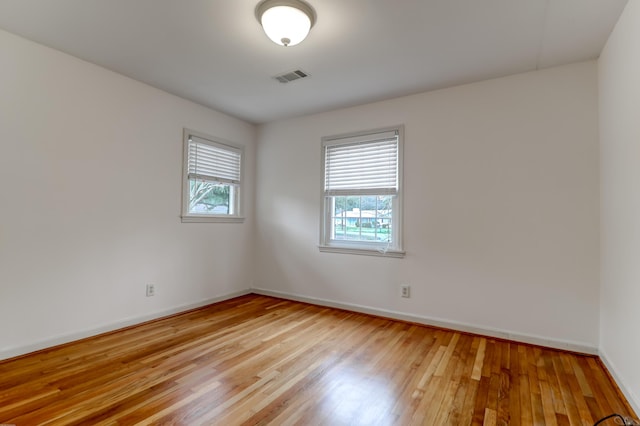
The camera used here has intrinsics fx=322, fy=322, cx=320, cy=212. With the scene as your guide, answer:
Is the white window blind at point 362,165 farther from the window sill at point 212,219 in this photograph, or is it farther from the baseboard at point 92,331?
the baseboard at point 92,331

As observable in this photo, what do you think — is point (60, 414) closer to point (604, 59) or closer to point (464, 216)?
point (464, 216)

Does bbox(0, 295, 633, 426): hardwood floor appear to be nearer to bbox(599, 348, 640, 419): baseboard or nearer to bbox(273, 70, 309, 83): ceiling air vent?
bbox(599, 348, 640, 419): baseboard

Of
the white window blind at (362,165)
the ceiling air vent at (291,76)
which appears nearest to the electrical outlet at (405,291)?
the white window blind at (362,165)

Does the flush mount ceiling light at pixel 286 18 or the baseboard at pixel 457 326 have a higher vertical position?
the flush mount ceiling light at pixel 286 18

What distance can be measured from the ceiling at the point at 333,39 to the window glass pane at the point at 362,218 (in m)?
1.29

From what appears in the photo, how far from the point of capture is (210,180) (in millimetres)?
4168

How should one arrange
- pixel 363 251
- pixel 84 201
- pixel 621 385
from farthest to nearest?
pixel 363 251 → pixel 84 201 → pixel 621 385

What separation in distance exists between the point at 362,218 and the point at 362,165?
0.66 m

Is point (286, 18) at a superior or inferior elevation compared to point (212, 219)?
superior

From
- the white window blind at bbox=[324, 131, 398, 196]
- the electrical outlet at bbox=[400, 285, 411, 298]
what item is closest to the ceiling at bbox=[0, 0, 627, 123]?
the white window blind at bbox=[324, 131, 398, 196]

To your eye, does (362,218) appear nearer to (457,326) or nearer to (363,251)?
(363,251)

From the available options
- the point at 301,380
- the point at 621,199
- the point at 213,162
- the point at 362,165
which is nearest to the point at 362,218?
the point at 362,165

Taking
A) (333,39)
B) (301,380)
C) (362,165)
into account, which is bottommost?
(301,380)

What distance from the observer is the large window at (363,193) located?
3.74m
